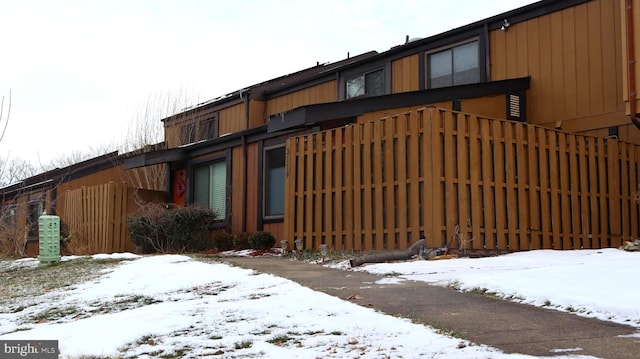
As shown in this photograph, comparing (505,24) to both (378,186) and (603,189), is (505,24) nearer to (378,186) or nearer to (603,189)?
(603,189)

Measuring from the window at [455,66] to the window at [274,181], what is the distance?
429 centimetres

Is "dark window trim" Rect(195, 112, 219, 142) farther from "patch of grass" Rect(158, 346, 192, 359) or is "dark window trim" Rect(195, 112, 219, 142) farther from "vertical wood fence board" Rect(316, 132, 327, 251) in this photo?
"patch of grass" Rect(158, 346, 192, 359)

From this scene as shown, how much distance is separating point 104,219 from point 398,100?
10.0 meters

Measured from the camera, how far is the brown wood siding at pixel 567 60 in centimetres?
1316

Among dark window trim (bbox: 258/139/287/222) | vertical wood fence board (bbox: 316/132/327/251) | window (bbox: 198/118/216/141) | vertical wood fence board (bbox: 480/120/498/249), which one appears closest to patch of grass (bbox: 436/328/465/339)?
vertical wood fence board (bbox: 480/120/498/249)

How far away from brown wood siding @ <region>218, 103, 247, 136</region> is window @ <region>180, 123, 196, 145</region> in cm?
132

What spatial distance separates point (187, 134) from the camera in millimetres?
23078

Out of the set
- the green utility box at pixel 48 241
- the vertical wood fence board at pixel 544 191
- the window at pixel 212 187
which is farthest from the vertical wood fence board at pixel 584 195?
the green utility box at pixel 48 241

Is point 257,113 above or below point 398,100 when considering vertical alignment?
above

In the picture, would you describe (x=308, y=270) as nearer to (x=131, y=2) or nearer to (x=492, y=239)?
(x=492, y=239)

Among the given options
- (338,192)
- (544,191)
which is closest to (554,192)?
(544,191)

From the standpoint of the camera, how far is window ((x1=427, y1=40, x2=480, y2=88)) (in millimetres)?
15168

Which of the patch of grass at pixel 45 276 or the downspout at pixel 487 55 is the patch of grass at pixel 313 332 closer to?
the patch of grass at pixel 45 276

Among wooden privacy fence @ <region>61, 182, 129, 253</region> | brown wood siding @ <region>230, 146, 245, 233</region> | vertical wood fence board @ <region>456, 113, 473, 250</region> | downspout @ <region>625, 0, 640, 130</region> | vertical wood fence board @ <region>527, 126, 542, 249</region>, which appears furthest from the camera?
wooden privacy fence @ <region>61, 182, 129, 253</region>
